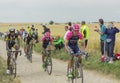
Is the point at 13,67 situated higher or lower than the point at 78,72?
lower

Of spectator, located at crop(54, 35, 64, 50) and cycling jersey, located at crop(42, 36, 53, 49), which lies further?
spectator, located at crop(54, 35, 64, 50)

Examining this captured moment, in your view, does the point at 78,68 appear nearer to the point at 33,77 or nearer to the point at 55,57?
the point at 33,77

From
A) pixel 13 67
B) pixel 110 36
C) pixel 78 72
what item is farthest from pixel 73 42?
pixel 110 36

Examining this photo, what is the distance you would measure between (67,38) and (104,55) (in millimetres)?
5365

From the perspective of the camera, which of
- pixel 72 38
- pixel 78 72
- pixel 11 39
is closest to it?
pixel 78 72

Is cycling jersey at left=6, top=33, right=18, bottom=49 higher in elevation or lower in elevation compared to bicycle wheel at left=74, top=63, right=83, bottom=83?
higher

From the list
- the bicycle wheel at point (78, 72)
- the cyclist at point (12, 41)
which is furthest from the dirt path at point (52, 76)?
the bicycle wheel at point (78, 72)

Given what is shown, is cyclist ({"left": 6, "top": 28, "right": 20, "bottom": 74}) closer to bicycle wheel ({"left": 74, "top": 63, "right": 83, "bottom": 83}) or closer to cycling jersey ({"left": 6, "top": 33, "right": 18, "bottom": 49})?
cycling jersey ({"left": 6, "top": 33, "right": 18, "bottom": 49})

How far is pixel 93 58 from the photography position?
66.9ft

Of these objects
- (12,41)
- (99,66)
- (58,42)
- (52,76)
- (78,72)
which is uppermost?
(12,41)

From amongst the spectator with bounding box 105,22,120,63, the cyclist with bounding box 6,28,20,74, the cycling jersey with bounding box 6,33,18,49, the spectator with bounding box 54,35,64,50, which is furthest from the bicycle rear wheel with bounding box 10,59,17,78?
the spectator with bounding box 54,35,64,50

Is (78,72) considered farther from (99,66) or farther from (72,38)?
(99,66)

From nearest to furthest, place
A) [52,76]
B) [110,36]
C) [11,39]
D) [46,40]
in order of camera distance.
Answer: [11,39] < [52,76] < [110,36] < [46,40]

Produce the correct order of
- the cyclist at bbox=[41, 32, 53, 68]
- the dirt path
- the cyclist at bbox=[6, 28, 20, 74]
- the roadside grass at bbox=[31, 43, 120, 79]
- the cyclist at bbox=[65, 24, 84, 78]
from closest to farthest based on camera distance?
the cyclist at bbox=[65, 24, 84, 78] → the dirt path → the cyclist at bbox=[6, 28, 20, 74] → the roadside grass at bbox=[31, 43, 120, 79] → the cyclist at bbox=[41, 32, 53, 68]
